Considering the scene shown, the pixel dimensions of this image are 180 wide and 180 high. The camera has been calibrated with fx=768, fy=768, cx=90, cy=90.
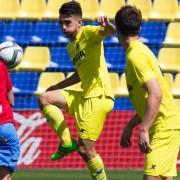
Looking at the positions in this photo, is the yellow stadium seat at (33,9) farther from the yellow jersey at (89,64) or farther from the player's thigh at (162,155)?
the player's thigh at (162,155)

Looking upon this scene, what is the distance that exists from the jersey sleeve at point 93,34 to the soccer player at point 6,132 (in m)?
1.14

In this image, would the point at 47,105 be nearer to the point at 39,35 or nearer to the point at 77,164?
the point at 77,164

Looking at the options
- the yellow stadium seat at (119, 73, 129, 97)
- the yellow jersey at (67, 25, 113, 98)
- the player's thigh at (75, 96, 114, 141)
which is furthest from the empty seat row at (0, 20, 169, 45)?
the player's thigh at (75, 96, 114, 141)

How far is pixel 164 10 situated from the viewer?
496 inches

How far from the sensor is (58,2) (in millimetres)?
12914

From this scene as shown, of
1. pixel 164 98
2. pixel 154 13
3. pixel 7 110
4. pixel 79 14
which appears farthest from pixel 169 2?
pixel 164 98

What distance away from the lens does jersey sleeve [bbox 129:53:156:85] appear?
553 centimetres

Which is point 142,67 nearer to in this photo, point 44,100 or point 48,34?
point 44,100

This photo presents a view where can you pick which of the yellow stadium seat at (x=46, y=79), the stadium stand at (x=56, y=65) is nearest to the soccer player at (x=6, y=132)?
the stadium stand at (x=56, y=65)

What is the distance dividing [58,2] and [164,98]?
24.2 ft

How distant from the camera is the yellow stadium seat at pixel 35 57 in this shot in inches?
479

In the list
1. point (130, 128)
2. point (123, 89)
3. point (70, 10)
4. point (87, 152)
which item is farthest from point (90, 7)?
point (130, 128)

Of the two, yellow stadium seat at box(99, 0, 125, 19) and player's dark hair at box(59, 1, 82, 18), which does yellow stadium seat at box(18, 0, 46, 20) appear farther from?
player's dark hair at box(59, 1, 82, 18)

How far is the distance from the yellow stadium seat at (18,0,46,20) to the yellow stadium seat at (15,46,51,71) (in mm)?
815
